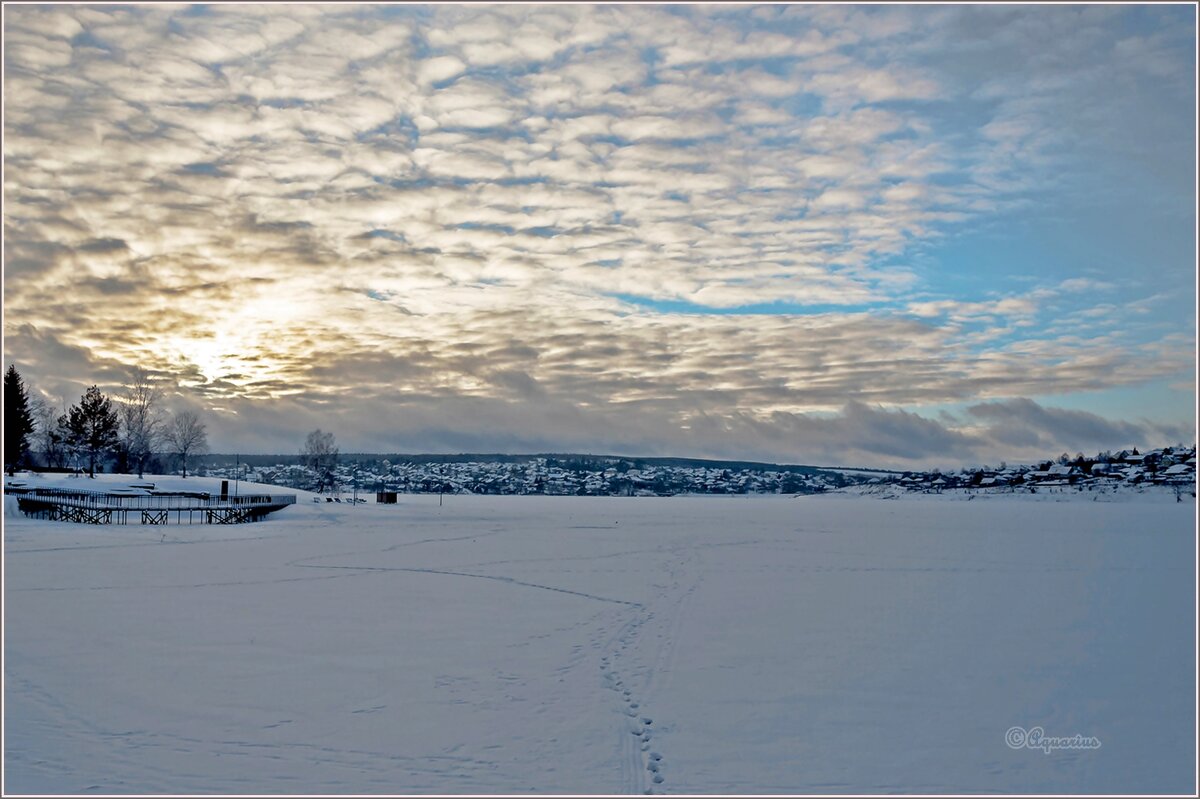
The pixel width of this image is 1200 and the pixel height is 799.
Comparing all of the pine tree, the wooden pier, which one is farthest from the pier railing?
the pine tree

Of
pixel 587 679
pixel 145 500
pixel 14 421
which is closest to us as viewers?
pixel 587 679

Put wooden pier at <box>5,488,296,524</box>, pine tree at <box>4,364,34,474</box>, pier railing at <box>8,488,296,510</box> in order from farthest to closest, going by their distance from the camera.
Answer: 1. pine tree at <box>4,364,34,474</box>
2. pier railing at <box>8,488,296,510</box>
3. wooden pier at <box>5,488,296,524</box>

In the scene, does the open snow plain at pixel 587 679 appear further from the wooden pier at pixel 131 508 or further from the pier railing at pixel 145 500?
the pier railing at pixel 145 500

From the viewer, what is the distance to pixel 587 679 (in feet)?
42.8

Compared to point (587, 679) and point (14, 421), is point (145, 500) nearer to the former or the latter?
point (14, 421)

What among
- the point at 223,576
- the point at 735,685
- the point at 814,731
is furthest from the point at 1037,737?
the point at 223,576

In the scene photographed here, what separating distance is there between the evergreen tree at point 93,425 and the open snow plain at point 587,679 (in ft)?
207

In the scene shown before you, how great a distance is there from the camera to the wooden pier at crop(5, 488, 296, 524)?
44344 millimetres

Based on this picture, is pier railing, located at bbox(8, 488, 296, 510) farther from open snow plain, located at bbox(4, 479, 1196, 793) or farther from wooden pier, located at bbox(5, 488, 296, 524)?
open snow plain, located at bbox(4, 479, 1196, 793)

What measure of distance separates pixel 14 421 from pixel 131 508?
1435 inches

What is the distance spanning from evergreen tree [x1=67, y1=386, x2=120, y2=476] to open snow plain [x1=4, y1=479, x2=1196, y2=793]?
63.0m

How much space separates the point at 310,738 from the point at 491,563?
19.9 metres

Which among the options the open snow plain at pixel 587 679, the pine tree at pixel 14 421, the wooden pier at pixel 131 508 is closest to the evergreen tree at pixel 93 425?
the pine tree at pixel 14 421

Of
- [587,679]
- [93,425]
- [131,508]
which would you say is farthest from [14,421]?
[587,679]
